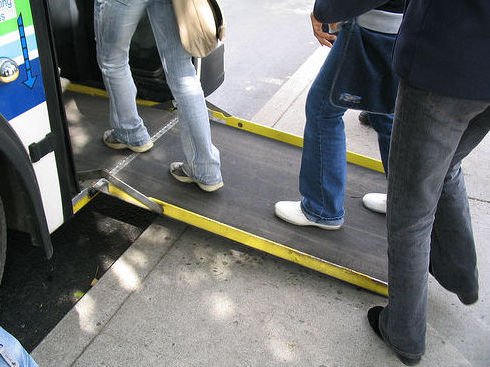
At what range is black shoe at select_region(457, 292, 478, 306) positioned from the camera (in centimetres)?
251

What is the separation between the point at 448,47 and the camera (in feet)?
5.31

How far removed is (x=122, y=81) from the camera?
2.93 metres

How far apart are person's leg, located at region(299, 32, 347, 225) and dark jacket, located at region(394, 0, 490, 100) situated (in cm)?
57

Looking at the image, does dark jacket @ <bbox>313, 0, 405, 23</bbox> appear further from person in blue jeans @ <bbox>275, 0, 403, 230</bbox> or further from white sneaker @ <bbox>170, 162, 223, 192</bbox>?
white sneaker @ <bbox>170, 162, 223, 192</bbox>

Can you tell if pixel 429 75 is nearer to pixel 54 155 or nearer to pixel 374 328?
pixel 374 328

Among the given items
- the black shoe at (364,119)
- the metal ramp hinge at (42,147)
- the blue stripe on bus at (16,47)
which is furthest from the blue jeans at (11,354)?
the black shoe at (364,119)

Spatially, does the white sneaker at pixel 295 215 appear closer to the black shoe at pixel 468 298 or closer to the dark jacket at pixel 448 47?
the black shoe at pixel 468 298

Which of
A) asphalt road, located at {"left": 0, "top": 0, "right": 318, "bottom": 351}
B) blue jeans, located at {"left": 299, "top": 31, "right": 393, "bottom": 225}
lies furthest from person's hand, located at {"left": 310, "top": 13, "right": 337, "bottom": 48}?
asphalt road, located at {"left": 0, "top": 0, "right": 318, "bottom": 351}

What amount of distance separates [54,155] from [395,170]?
1.44m

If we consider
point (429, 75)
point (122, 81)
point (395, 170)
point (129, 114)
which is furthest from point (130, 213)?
point (429, 75)

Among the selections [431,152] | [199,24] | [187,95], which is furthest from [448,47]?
[187,95]

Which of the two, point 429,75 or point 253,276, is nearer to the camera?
point 429,75

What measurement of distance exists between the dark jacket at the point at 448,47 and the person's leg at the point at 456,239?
18.4 inches

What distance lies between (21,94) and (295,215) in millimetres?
1476
